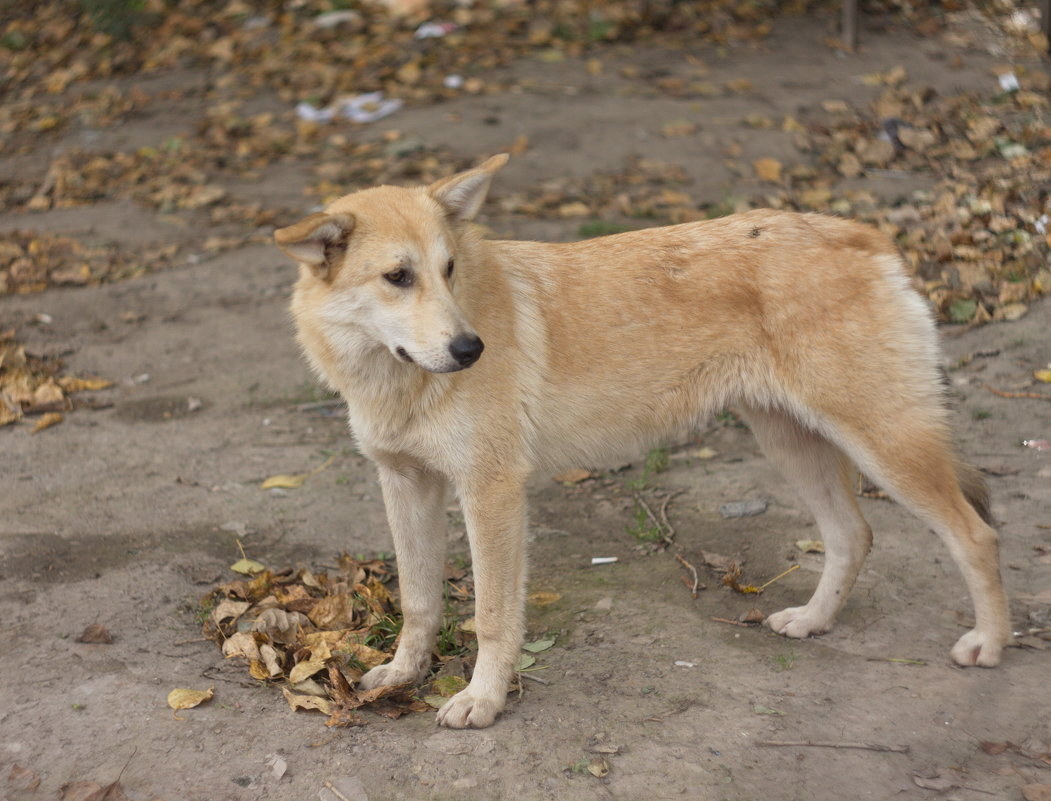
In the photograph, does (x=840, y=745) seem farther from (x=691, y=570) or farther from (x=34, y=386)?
(x=34, y=386)

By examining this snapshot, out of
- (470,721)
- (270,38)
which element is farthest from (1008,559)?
(270,38)

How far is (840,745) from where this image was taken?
385 cm

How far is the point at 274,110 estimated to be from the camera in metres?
12.0

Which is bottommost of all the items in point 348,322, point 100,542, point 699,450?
point 699,450

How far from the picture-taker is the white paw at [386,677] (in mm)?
4395

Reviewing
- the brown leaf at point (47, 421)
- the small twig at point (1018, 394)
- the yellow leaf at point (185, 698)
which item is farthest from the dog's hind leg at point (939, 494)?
the brown leaf at point (47, 421)

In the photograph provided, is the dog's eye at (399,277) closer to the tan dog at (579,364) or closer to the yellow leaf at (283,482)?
the tan dog at (579,364)

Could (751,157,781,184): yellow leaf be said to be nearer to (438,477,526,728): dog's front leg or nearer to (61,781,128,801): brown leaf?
(438,477,526,728): dog's front leg

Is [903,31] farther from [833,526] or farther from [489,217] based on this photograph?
[833,526]

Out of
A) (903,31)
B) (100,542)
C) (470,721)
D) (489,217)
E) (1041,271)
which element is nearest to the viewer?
(470,721)

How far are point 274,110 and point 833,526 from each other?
30.2 ft

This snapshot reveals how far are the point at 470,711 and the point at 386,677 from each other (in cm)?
52

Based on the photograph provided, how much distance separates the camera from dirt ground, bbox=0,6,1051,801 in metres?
3.74

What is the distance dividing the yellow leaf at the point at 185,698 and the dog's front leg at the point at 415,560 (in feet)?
2.07
